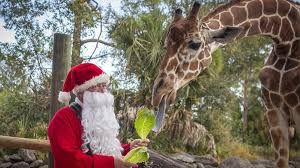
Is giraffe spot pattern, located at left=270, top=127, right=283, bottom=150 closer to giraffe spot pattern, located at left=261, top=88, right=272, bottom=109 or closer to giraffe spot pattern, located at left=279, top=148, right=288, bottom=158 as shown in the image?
giraffe spot pattern, located at left=279, top=148, right=288, bottom=158

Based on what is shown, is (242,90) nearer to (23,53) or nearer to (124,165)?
(23,53)

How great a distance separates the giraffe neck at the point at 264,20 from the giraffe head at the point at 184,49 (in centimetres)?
13

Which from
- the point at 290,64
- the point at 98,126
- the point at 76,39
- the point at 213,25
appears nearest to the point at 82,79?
the point at 98,126

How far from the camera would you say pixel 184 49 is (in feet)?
12.5

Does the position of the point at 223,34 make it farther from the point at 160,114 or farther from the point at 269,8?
the point at 160,114

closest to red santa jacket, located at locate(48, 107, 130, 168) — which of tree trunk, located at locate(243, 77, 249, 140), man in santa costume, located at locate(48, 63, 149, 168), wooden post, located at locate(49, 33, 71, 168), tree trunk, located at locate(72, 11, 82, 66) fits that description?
man in santa costume, located at locate(48, 63, 149, 168)

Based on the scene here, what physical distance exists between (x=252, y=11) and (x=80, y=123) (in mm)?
2003

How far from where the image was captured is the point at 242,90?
60.3ft

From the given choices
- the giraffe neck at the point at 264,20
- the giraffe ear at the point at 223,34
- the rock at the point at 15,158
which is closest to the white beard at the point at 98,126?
the giraffe ear at the point at 223,34

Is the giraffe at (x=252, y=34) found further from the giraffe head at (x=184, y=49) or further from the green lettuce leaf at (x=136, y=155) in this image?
the green lettuce leaf at (x=136, y=155)

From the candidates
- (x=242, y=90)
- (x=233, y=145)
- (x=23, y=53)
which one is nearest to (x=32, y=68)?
(x=23, y=53)

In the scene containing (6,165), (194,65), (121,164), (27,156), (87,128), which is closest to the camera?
(121,164)

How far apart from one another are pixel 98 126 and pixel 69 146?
0.22 metres

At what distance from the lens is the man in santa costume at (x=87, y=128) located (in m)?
2.48
